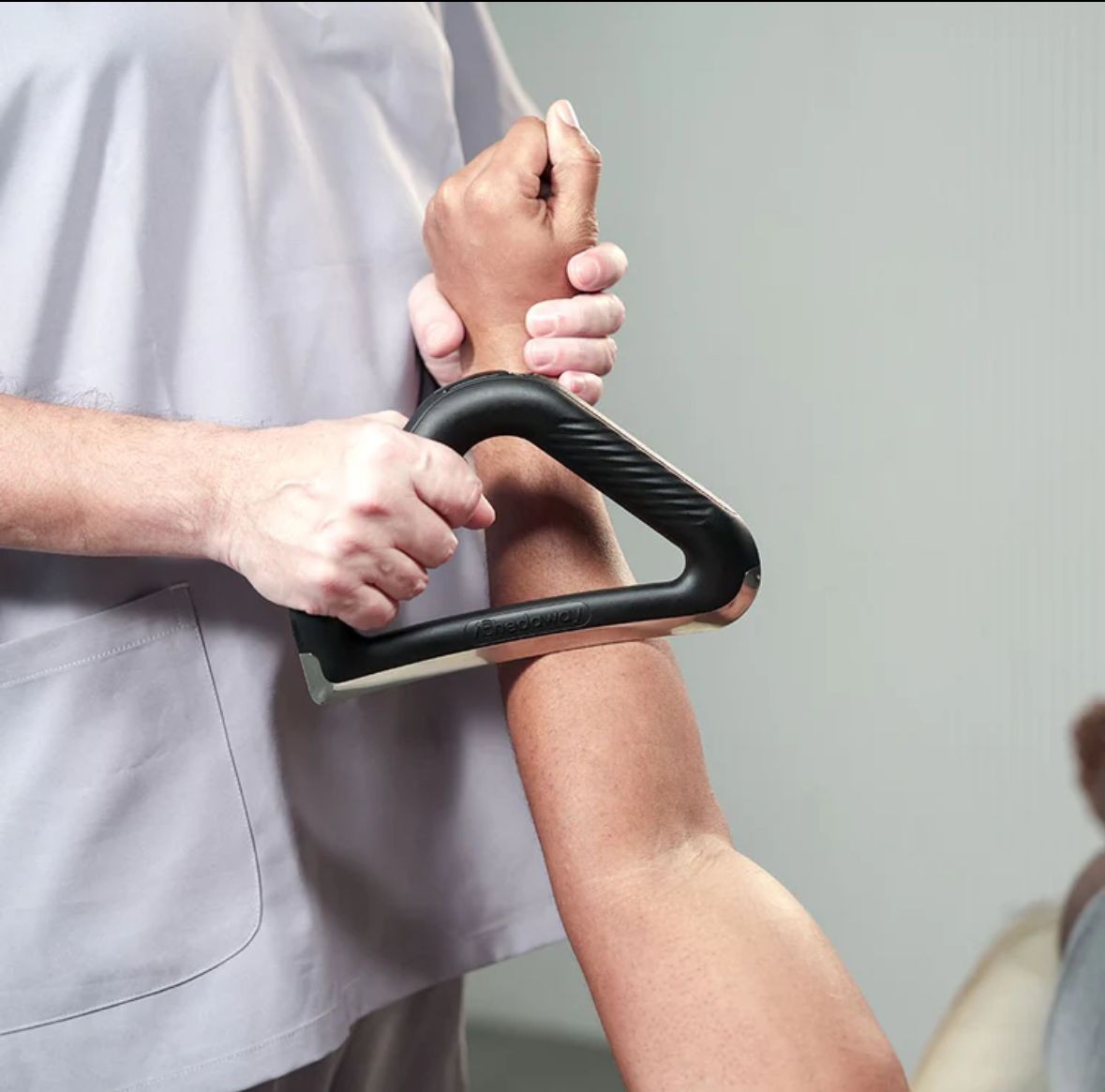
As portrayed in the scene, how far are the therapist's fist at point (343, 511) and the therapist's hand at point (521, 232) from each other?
186mm

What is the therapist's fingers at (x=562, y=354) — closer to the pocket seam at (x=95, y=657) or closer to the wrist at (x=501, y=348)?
the wrist at (x=501, y=348)

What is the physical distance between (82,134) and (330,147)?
0.20 metres

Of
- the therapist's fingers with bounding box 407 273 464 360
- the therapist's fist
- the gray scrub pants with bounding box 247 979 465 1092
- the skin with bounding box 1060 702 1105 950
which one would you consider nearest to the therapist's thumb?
the therapist's fingers with bounding box 407 273 464 360

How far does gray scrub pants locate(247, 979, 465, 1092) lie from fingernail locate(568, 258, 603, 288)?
567 mm

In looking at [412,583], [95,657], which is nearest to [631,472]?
[412,583]

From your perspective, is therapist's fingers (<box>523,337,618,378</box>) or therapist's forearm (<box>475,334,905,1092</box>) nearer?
therapist's forearm (<box>475,334,905,1092</box>)

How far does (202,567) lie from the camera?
867 millimetres

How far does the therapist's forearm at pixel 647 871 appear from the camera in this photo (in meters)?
0.68

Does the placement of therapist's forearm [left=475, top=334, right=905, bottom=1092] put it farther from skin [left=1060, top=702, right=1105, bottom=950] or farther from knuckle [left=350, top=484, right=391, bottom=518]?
skin [left=1060, top=702, right=1105, bottom=950]

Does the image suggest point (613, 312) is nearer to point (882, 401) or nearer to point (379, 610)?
point (379, 610)

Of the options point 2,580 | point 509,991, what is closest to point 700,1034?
point 2,580

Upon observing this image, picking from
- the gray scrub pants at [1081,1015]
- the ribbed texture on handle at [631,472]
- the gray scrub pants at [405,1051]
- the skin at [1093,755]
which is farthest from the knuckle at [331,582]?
the skin at [1093,755]

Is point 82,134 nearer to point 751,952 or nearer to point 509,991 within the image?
point 751,952

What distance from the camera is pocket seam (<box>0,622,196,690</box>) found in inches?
32.5
